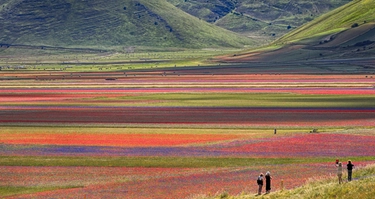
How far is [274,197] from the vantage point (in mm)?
38031

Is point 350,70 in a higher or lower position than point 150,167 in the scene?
lower

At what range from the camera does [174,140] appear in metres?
64.6

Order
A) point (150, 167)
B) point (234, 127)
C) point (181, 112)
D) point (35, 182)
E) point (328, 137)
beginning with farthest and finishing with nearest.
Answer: point (181, 112), point (234, 127), point (328, 137), point (150, 167), point (35, 182)

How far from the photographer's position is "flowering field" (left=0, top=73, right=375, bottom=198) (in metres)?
47.0

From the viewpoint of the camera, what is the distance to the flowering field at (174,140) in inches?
1852

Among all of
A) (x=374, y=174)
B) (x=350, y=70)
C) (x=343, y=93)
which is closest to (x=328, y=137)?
(x=374, y=174)

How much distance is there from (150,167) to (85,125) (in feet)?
82.6

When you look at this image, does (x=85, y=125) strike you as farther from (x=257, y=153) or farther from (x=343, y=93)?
(x=343, y=93)

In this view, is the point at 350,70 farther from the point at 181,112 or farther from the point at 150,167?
the point at 150,167

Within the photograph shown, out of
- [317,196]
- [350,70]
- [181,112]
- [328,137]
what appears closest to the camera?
[317,196]

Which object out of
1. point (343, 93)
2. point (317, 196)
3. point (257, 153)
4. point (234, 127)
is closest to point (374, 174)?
point (317, 196)

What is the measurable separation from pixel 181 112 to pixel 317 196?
5239 centimetres

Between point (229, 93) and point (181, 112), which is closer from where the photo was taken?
point (181, 112)

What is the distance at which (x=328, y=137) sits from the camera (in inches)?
2527
